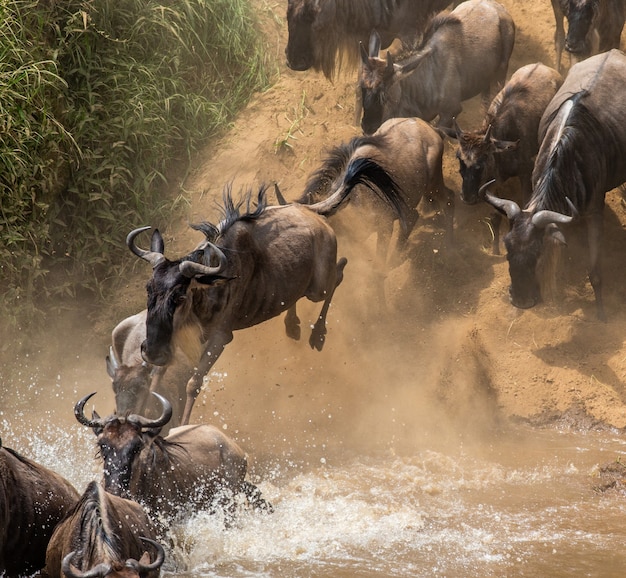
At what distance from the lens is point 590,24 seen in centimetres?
1157

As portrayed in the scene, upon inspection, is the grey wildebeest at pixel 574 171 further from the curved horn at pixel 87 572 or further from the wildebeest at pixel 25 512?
the curved horn at pixel 87 572

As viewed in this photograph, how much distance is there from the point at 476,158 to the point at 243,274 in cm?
330

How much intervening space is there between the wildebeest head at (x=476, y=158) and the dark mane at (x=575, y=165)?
0.66m

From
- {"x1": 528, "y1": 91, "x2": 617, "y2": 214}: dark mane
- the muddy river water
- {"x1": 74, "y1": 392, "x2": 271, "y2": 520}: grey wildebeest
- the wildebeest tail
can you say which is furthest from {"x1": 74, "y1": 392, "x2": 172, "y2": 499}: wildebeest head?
{"x1": 528, "y1": 91, "x2": 617, "y2": 214}: dark mane

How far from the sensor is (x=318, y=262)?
30.9 ft

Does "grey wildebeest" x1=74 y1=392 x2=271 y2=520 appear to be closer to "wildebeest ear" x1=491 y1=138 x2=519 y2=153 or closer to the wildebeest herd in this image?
the wildebeest herd

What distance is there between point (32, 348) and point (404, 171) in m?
4.25

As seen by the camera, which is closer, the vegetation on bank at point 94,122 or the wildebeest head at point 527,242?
the wildebeest head at point 527,242

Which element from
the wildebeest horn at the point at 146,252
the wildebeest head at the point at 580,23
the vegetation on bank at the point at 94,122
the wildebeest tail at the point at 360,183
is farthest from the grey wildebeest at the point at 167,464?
the wildebeest head at the point at 580,23

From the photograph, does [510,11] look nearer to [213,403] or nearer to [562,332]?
[562,332]

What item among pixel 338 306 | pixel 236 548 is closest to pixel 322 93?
pixel 338 306

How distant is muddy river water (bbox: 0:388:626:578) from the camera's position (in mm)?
6941

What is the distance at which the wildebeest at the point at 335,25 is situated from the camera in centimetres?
1231

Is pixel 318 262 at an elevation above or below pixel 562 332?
above
